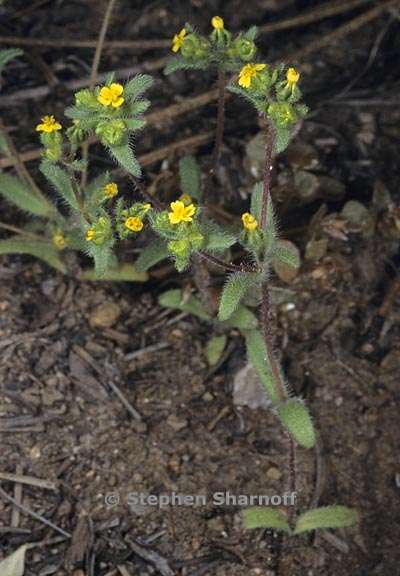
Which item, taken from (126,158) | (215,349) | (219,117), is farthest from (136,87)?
(215,349)

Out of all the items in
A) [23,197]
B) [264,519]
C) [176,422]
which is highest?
[23,197]

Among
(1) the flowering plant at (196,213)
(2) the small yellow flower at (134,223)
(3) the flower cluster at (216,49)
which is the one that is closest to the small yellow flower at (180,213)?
(1) the flowering plant at (196,213)

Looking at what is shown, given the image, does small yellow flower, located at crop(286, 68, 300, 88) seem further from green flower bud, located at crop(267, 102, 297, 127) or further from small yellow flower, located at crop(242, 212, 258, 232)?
small yellow flower, located at crop(242, 212, 258, 232)

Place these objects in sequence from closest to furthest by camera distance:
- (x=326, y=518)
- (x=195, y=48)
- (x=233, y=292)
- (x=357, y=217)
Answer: (x=233, y=292) < (x=195, y=48) < (x=326, y=518) < (x=357, y=217)

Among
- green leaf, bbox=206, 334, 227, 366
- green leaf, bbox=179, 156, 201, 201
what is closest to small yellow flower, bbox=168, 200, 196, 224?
green leaf, bbox=179, 156, 201, 201

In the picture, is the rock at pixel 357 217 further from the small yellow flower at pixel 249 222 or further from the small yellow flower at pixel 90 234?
the small yellow flower at pixel 90 234

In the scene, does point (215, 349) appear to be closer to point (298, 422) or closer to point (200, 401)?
point (200, 401)

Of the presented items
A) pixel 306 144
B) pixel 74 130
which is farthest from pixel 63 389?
pixel 306 144
